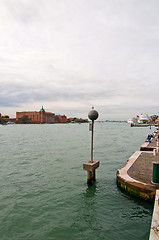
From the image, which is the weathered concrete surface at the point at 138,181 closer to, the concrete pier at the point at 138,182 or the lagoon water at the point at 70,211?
the concrete pier at the point at 138,182

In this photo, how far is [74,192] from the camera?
9508 millimetres

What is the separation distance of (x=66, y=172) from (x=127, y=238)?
816cm

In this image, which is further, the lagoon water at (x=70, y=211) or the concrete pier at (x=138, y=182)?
the concrete pier at (x=138, y=182)

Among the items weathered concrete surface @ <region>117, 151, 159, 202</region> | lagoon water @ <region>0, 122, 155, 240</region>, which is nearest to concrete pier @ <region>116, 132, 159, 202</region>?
weathered concrete surface @ <region>117, 151, 159, 202</region>

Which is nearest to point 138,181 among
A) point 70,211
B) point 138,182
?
point 138,182

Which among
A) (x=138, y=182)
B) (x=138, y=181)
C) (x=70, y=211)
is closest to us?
(x=70, y=211)

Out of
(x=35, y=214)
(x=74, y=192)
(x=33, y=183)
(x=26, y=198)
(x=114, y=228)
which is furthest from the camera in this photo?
(x=33, y=183)

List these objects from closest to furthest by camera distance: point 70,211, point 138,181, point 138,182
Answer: point 70,211 < point 138,182 < point 138,181

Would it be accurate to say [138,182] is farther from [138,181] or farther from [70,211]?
[70,211]

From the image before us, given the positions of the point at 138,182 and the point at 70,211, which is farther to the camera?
the point at 138,182

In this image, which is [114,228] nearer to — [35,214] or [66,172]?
[35,214]

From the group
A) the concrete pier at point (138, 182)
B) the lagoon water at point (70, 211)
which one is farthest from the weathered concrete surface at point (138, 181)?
the lagoon water at point (70, 211)

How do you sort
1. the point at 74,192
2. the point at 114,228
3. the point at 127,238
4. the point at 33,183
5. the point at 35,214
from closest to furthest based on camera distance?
the point at 127,238 < the point at 114,228 < the point at 35,214 < the point at 74,192 < the point at 33,183

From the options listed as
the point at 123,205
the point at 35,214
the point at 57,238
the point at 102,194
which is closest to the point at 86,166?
the point at 102,194
